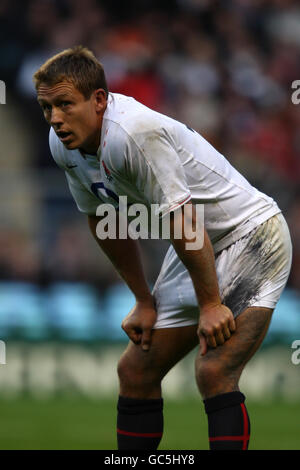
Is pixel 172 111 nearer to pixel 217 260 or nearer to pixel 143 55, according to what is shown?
pixel 143 55

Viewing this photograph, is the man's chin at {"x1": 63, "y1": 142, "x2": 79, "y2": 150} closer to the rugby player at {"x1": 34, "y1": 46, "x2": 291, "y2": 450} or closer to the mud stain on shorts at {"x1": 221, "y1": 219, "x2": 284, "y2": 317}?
the rugby player at {"x1": 34, "y1": 46, "x2": 291, "y2": 450}

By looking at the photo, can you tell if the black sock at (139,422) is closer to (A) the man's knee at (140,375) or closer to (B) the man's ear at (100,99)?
(A) the man's knee at (140,375)

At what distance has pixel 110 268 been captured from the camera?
9023mm

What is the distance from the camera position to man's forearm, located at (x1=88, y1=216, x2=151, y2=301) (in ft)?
14.4

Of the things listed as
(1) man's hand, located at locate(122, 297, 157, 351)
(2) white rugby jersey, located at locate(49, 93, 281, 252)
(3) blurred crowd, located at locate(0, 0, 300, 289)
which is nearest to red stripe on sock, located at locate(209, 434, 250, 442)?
(1) man's hand, located at locate(122, 297, 157, 351)

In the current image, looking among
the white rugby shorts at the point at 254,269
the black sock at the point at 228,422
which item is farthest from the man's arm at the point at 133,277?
the black sock at the point at 228,422

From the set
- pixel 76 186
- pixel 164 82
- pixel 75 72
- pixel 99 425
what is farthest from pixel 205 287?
pixel 164 82

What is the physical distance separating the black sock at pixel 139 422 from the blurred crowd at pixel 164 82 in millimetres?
4653

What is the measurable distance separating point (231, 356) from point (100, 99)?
3.94 feet

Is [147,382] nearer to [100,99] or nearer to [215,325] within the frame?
[215,325]

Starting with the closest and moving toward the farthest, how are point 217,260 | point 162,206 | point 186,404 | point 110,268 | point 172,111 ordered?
1. point 162,206
2. point 217,260
3. point 186,404
4. point 110,268
5. point 172,111

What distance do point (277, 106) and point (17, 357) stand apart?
4326 millimetres

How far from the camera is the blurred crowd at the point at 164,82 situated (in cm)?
909

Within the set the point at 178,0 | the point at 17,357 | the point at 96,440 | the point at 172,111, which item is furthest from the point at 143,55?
the point at 96,440
